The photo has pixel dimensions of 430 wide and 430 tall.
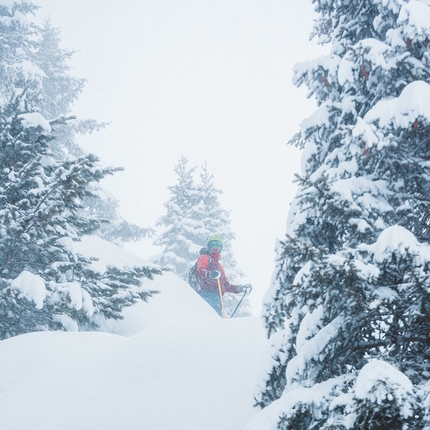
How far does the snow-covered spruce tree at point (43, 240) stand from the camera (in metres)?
7.13

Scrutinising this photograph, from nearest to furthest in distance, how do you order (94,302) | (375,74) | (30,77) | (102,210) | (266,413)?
(266,413) < (375,74) < (94,302) < (30,77) < (102,210)

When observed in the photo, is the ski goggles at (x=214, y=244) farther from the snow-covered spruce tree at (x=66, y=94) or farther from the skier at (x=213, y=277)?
the snow-covered spruce tree at (x=66, y=94)

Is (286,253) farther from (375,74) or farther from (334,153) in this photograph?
(375,74)

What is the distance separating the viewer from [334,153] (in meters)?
4.13

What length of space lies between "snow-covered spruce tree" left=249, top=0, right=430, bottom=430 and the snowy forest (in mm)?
14

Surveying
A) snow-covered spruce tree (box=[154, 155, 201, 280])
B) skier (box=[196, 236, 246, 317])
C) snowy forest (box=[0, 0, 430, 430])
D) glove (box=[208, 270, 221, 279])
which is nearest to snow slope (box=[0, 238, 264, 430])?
snowy forest (box=[0, 0, 430, 430])

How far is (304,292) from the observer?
316 centimetres

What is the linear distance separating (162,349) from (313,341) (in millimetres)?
3227

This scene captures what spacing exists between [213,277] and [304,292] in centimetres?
1034

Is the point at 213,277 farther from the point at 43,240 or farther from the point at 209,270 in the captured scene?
the point at 43,240

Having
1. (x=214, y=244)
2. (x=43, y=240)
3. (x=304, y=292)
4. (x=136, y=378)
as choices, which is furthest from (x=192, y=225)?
(x=304, y=292)

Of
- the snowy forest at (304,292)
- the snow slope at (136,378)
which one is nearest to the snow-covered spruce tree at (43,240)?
the snowy forest at (304,292)

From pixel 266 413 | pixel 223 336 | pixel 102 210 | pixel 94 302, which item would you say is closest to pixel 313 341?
pixel 266 413

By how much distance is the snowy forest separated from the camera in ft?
9.44
